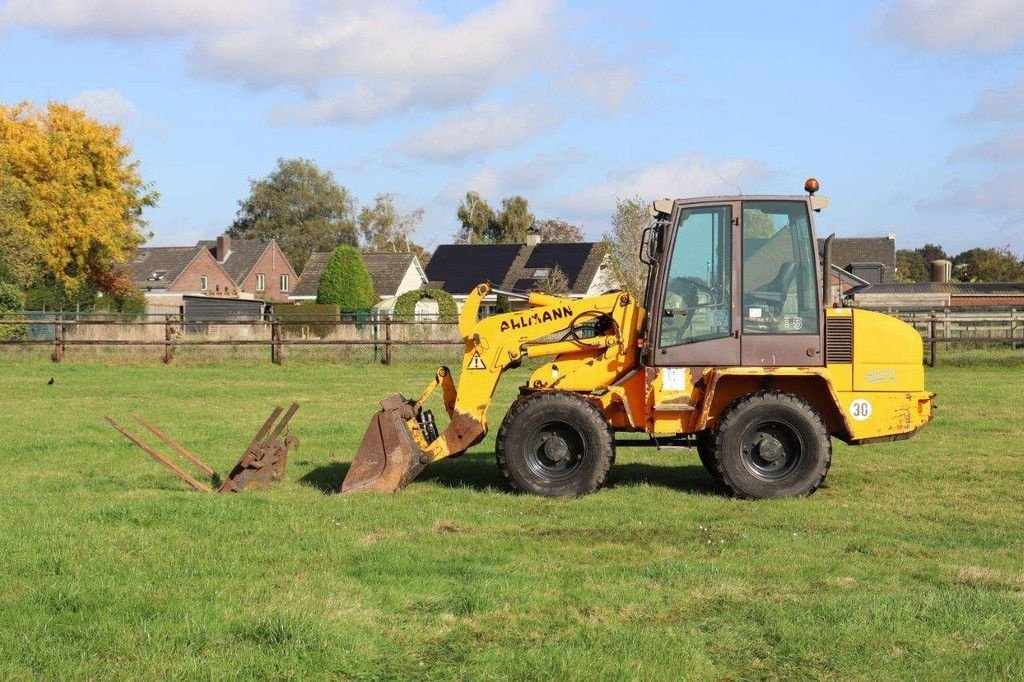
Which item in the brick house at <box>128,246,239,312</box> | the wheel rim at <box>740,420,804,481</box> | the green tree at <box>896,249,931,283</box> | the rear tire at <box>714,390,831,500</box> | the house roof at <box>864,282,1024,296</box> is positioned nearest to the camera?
the rear tire at <box>714,390,831,500</box>

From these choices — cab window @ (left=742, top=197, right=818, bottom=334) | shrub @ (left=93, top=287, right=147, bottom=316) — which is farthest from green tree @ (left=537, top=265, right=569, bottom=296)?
cab window @ (left=742, top=197, right=818, bottom=334)

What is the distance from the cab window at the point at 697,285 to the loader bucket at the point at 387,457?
2.41 m

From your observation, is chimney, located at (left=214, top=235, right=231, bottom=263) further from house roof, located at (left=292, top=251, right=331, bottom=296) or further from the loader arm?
the loader arm

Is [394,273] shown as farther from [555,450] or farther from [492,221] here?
[555,450]

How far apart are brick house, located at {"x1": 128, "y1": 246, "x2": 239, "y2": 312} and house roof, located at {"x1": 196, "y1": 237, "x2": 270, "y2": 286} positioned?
1462 mm

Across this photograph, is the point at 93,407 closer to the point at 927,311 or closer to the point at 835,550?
the point at 835,550

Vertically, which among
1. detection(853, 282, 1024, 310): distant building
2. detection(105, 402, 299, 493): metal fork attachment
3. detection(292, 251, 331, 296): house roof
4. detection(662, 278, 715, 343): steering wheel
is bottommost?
detection(105, 402, 299, 493): metal fork attachment

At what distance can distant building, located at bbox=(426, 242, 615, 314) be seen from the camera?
66.5 meters

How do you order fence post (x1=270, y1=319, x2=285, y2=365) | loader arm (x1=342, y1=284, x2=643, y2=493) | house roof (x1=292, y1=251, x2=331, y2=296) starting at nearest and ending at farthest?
1. loader arm (x1=342, y1=284, x2=643, y2=493)
2. fence post (x1=270, y1=319, x2=285, y2=365)
3. house roof (x1=292, y1=251, x2=331, y2=296)

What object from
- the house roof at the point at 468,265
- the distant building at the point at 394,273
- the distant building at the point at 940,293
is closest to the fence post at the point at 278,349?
the distant building at the point at 940,293

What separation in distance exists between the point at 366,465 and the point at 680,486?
303 cm

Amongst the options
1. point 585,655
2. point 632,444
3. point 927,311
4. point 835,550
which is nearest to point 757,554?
point 835,550

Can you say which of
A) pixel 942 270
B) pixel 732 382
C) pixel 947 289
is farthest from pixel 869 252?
pixel 732 382

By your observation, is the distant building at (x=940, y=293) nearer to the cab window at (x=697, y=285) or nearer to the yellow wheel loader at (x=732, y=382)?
the yellow wheel loader at (x=732, y=382)
